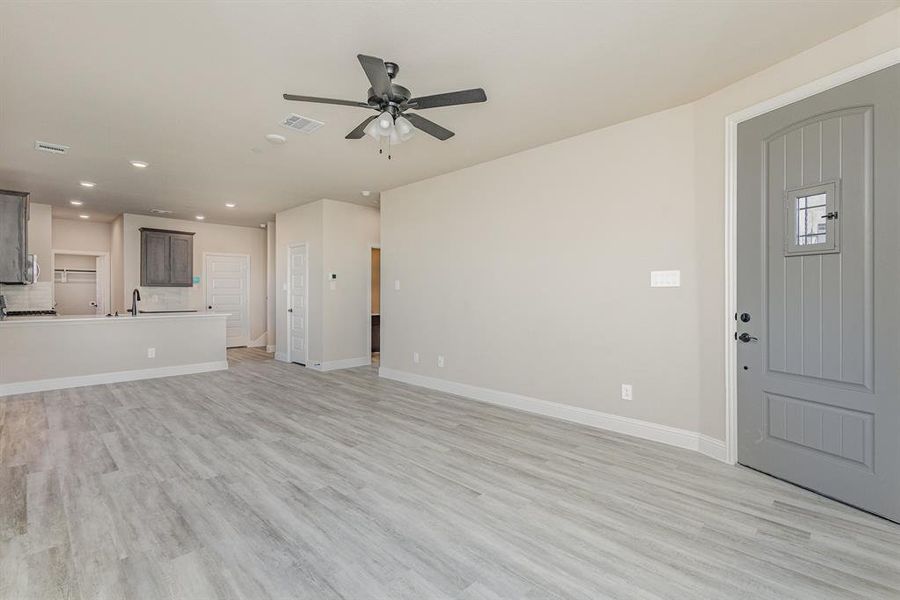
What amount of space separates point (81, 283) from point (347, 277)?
655 cm

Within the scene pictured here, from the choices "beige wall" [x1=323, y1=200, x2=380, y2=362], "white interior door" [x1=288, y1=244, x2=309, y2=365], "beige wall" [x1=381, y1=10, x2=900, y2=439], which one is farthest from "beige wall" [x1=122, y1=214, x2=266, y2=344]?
"beige wall" [x1=381, y1=10, x2=900, y2=439]

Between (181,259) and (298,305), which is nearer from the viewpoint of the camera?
(298,305)

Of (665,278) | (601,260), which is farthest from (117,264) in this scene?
(665,278)

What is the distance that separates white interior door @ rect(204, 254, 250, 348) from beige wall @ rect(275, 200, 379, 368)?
8.81 ft

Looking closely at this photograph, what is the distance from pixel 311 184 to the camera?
18.7ft

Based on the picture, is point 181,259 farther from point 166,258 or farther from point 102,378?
point 102,378

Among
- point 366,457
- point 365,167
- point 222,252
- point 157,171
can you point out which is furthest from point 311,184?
point 222,252

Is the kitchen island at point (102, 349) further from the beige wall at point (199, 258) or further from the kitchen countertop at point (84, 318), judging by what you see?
the beige wall at point (199, 258)

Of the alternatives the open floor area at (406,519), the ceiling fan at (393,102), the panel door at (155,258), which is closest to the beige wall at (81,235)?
the panel door at (155,258)

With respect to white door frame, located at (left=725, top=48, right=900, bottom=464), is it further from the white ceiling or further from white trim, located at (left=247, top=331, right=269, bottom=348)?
white trim, located at (left=247, top=331, right=269, bottom=348)

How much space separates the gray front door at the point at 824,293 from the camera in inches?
88.5

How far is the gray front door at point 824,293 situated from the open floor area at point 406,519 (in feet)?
0.92

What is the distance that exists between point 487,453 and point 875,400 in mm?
2328

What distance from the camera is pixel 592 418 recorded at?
384 cm
